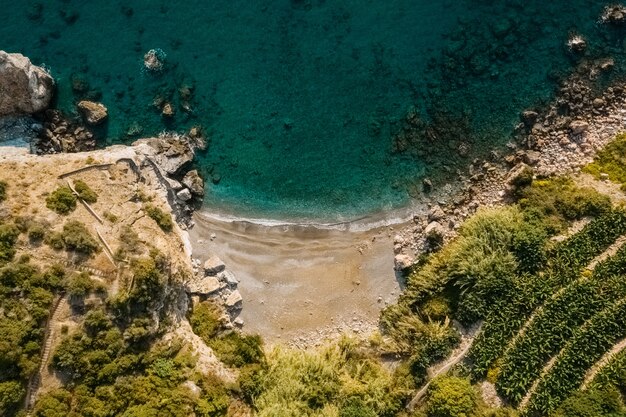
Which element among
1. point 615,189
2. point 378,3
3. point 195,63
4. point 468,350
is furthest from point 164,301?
point 615,189

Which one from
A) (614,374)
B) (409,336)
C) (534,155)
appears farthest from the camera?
(534,155)

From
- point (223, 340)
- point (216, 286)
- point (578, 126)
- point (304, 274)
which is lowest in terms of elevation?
point (223, 340)

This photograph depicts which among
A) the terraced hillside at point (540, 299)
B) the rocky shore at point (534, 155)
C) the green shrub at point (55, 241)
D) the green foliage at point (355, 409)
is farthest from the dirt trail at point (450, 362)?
the green shrub at point (55, 241)

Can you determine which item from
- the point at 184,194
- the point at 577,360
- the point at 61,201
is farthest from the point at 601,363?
the point at 61,201

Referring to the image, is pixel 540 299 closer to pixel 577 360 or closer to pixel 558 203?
pixel 577 360

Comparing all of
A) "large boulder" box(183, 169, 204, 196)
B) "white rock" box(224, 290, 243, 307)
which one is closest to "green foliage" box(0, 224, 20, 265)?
"large boulder" box(183, 169, 204, 196)

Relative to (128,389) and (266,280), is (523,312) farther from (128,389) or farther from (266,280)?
(128,389)

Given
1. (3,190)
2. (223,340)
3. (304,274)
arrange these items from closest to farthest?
(3,190)
(223,340)
(304,274)
